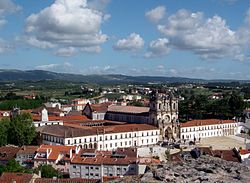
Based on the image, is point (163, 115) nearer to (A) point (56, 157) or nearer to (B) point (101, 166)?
Answer: (A) point (56, 157)

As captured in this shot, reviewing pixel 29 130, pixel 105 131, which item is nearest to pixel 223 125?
pixel 105 131

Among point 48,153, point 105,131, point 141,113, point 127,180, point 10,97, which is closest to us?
point 127,180

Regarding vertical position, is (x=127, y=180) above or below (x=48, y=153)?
above

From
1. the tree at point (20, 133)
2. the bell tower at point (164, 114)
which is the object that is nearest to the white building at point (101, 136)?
the bell tower at point (164, 114)

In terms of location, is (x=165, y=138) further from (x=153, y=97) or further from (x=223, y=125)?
(x=223, y=125)

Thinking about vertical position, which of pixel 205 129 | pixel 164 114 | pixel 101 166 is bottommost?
pixel 205 129

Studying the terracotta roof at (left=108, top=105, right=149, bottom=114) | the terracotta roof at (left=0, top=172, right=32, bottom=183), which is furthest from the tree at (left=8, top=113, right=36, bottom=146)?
the terracotta roof at (left=0, top=172, right=32, bottom=183)

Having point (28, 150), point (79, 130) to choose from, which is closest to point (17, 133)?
point (79, 130)

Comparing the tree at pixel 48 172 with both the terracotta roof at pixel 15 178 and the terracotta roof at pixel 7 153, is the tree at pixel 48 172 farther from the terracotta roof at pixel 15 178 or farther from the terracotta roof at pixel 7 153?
the terracotta roof at pixel 7 153
